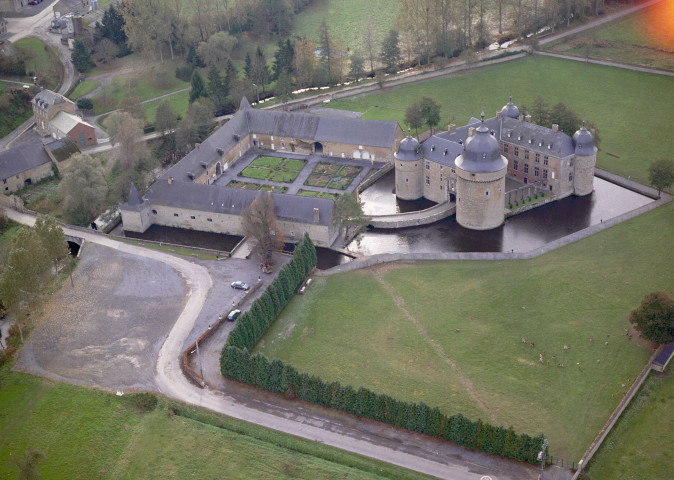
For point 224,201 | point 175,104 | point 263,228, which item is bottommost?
point 224,201

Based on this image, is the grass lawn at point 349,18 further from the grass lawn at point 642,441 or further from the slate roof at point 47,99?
the grass lawn at point 642,441

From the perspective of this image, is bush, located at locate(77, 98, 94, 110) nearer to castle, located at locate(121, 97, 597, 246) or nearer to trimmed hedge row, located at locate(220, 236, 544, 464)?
castle, located at locate(121, 97, 597, 246)

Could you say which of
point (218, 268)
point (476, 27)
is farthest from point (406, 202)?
point (476, 27)

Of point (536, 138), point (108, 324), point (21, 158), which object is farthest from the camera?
point (21, 158)

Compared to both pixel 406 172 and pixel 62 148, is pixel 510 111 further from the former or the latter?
pixel 62 148

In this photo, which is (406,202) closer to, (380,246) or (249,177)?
(380,246)

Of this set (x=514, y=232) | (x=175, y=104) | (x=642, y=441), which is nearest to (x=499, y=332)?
(x=642, y=441)
